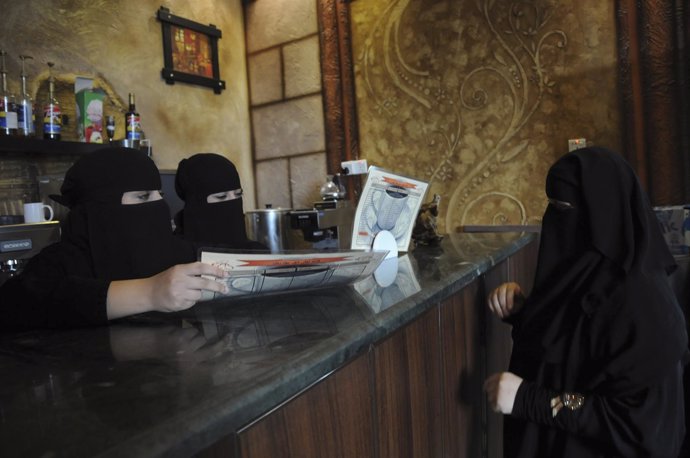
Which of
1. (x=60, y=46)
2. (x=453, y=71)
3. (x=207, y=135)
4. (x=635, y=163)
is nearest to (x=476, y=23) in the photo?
(x=453, y=71)

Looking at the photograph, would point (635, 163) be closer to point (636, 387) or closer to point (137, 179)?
point (636, 387)

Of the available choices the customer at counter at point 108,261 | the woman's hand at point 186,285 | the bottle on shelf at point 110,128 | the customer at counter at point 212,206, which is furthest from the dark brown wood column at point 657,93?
the bottle on shelf at point 110,128

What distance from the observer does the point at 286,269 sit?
3.09 ft

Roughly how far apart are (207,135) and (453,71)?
7.74 feet

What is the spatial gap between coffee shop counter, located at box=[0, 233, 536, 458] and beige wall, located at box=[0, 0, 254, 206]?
3184mm

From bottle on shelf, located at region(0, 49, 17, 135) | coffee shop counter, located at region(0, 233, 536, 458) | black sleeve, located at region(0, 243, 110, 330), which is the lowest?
coffee shop counter, located at region(0, 233, 536, 458)

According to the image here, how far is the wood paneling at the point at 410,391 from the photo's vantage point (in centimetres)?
91

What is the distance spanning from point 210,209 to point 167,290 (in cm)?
145

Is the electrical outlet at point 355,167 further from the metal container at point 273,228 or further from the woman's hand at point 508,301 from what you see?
the woman's hand at point 508,301

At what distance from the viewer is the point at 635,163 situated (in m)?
3.29

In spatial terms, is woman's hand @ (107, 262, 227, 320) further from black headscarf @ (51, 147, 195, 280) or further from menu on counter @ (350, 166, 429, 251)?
menu on counter @ (350, 166, 429, 251)

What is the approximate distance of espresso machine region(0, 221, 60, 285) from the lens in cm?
257

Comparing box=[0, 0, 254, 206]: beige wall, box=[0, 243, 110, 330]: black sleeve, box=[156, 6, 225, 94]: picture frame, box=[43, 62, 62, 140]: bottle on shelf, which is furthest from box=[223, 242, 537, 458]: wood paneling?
box=[156, 6, 225, 94]: picture frame

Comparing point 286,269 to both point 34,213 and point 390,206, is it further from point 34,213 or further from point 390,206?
point 34,213
